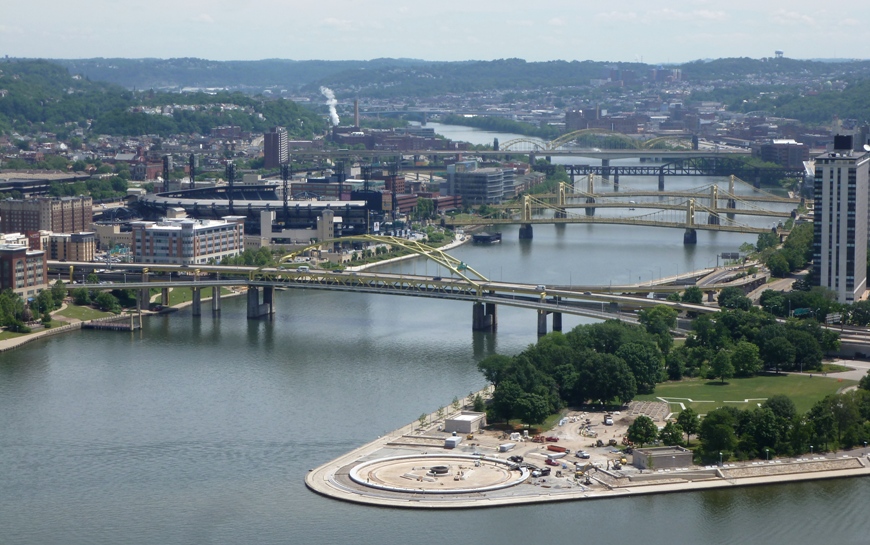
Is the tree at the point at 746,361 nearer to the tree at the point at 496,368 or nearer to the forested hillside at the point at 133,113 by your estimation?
the tree at the point at 496,368

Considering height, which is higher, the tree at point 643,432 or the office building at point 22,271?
the office building at point 22,271

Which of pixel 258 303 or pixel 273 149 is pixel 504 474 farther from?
pixel 273 149

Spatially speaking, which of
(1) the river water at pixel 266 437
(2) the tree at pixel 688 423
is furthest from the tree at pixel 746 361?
(2) the tree at pixel 688 423

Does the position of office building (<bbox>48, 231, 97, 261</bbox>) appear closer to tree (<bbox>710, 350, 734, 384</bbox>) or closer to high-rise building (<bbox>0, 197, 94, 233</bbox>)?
high-rise building (<bbox>0, 197, 94, 233</bbox>)

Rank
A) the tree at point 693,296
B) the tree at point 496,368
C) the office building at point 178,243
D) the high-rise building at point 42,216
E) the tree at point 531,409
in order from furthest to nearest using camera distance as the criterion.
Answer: the high-rise building at point 42,216, the office building at point 178,243, the tree at point 693,296, the tree at point 496,368, the tree at point 531,409

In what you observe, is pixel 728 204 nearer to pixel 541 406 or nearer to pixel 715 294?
pixel 715 294

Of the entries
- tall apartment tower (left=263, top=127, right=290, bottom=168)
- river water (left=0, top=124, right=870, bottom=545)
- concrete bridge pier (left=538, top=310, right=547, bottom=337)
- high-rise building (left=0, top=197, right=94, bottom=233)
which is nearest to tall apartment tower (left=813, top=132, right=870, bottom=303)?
river water (left=0, top=124, right=870, bottom=545)

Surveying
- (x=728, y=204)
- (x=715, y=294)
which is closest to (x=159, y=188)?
(x=728, y=204)
